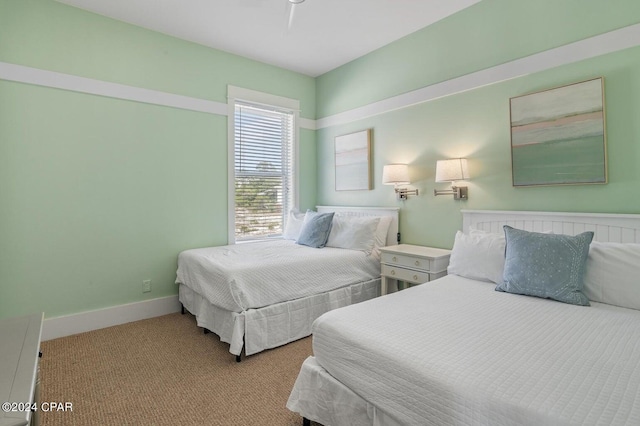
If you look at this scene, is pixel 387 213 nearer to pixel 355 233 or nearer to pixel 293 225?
pixel 355 233

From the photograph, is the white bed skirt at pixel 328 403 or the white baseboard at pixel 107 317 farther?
the white baseboard at pixel 107 317

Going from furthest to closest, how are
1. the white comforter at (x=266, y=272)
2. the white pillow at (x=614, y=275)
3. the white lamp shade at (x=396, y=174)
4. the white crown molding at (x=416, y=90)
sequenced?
the white lamp shade at (x=396, y=174) → the white comforter at (x=266, y=272) → the white crown molding at (x=416, y=90) → the white pillow at (x=614, y=275)

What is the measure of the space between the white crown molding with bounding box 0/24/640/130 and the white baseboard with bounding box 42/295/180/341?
2007 mm

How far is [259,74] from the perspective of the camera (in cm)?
400

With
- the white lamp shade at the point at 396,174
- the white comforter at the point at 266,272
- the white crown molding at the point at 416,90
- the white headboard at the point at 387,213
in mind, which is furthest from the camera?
the white headboard at the point at 387,213

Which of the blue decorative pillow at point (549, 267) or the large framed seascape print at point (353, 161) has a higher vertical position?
the large framed seascape print at point (353, 161)

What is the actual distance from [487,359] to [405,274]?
170 cm

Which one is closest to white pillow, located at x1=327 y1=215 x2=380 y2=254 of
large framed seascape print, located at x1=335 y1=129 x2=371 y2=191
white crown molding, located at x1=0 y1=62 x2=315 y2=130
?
large framed seascape print, located at x1=335 y1=129 x2=371 y2=191

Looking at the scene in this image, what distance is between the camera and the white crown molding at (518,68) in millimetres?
2139

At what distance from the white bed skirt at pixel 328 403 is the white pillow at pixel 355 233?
1.76 meters

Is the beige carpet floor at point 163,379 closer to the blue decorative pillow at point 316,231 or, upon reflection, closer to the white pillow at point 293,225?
the blue decorative pillow at point 316,231

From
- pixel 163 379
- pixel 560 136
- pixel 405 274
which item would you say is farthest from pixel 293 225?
pixel 560 136

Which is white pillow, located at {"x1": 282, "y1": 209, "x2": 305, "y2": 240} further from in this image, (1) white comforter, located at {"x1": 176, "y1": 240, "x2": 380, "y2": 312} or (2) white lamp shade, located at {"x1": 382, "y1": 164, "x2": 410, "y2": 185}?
(2) white lamp shade, located at {"x1": 382, "y1": 164, "x2": 410, "y2": 185}

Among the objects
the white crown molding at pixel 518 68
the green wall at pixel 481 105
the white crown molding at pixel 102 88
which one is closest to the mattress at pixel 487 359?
the green wall at pixel 481 105
